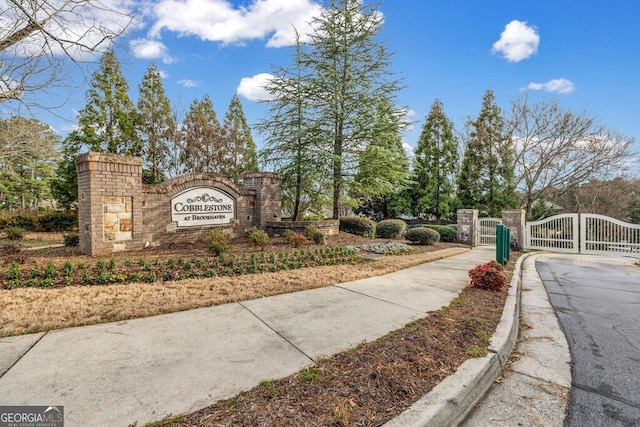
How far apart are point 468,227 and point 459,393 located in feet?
46.9

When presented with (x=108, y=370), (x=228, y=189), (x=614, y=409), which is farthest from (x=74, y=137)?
(x=614, y=409)

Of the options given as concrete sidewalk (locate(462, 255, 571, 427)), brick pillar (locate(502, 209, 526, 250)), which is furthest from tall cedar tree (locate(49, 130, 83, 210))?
brick pillar (locate(502, 209, 526, 250))

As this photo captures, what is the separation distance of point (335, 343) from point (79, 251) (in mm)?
7071

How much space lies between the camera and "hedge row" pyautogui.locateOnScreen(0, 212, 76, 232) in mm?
15742

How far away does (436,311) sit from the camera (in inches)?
159

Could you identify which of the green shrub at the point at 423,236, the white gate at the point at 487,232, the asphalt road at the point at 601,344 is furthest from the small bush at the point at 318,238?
the white gate at the point at 487,232

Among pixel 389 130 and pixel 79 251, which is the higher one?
pixel 389 130

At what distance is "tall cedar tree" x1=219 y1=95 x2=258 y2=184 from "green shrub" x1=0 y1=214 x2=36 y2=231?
1020cm

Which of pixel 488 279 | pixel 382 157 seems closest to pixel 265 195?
pixel 382 157

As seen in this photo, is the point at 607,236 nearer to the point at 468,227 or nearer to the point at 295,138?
the point at 468,227

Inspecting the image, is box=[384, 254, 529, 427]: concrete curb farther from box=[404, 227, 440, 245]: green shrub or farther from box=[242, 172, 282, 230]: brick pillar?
box=[404, 227, 440, 245]: green shrub

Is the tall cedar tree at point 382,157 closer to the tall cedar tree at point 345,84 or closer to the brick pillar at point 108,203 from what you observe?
the tall cedar tree at point 345,84

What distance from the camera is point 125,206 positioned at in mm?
7312

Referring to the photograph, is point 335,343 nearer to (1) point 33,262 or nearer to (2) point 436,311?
(2) point 436,311
